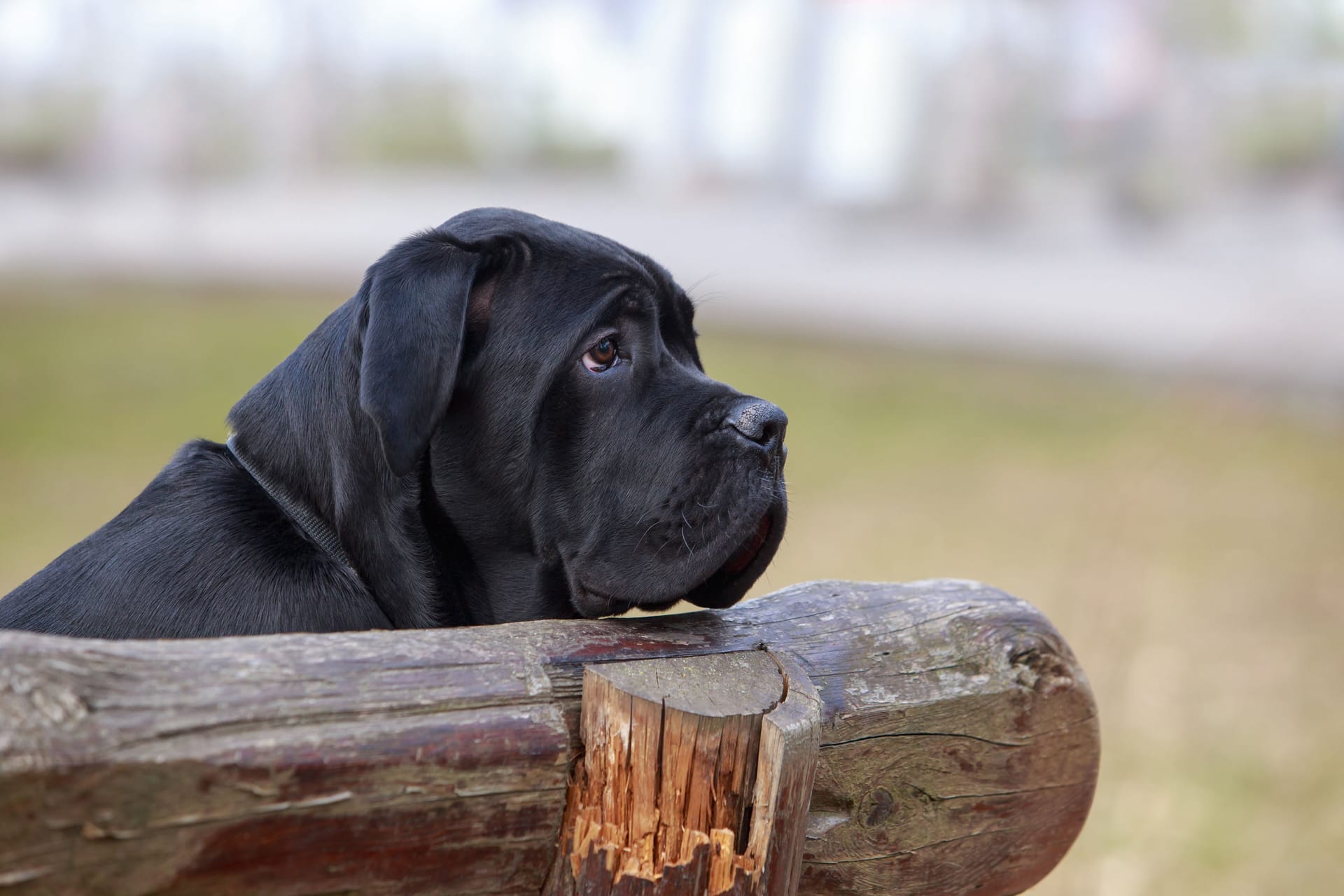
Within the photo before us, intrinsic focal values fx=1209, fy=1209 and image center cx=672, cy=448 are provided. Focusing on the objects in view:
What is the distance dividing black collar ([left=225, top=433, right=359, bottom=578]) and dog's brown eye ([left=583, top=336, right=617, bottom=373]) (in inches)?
26.5

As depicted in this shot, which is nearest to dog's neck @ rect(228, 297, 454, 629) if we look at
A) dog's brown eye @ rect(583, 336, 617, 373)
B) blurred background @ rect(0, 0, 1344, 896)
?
dog's brown eye @ rect(583, 336, 617, 373)

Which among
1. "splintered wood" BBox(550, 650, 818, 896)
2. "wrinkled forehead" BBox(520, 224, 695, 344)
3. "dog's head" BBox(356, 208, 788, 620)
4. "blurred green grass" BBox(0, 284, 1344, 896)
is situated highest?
"wrinkled forehead" BBox(520, 224, 695, 344)

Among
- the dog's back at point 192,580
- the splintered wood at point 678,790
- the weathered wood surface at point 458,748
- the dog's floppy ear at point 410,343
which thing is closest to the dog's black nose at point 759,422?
the weathered wood surface at point 458,748

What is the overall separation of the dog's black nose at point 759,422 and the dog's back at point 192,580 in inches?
33.7

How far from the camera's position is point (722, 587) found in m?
2.65

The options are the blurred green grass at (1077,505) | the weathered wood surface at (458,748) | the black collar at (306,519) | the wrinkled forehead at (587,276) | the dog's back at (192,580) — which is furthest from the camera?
the blurred green grass at (1077,505)

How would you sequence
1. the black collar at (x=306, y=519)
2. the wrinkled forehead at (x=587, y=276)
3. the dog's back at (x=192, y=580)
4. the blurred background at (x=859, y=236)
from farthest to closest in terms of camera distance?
the blurred background at (x=859, y=236), the wrinkled forehead at (x=587, y=276), the black collar at (x=306, y=519), the dog's back at (x=192, y=580)

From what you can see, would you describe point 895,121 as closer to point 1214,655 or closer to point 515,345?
point 1214,655

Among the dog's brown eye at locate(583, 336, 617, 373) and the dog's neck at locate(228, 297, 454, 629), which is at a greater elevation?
the dog's brown eye at locate(583, 336, 617, 373)

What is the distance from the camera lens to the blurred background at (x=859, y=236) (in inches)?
502

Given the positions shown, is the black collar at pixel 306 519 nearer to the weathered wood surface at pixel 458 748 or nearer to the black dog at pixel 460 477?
the black dog at pixel 460 477

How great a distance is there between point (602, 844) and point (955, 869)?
923 mm

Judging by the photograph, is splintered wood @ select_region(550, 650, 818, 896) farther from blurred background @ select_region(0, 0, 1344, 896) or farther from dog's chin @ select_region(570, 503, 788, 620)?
blurred background @ select_region(0, 0, 1344, 896)

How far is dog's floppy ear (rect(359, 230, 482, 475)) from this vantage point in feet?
7.95
